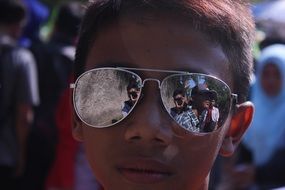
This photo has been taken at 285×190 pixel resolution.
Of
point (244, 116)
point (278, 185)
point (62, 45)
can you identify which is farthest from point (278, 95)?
point (244, 116)

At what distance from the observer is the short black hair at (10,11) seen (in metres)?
5.55

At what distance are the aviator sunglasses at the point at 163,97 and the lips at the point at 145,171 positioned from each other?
0.09 metres

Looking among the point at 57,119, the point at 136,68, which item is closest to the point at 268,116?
the point at 57,119

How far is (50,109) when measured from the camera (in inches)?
227

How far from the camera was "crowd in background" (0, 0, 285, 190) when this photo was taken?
198 inches

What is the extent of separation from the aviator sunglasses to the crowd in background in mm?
3111

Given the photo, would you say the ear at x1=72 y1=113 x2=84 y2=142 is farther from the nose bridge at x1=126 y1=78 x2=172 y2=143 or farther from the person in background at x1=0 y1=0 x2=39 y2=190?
the person in background at x1=0 y1=0 x2=39 y2=190

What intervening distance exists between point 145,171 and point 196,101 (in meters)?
0.21

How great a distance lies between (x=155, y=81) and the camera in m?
1.66

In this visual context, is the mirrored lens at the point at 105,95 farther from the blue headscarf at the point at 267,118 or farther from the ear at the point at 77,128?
the blue headscarf at the point at 267,118

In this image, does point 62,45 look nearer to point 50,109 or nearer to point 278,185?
point 50,109

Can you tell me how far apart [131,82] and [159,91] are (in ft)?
0.22

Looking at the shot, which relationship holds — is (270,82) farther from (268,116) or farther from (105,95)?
(105,95)

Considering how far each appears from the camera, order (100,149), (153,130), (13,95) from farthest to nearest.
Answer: (13,95)
(100,149)
(153,130)
